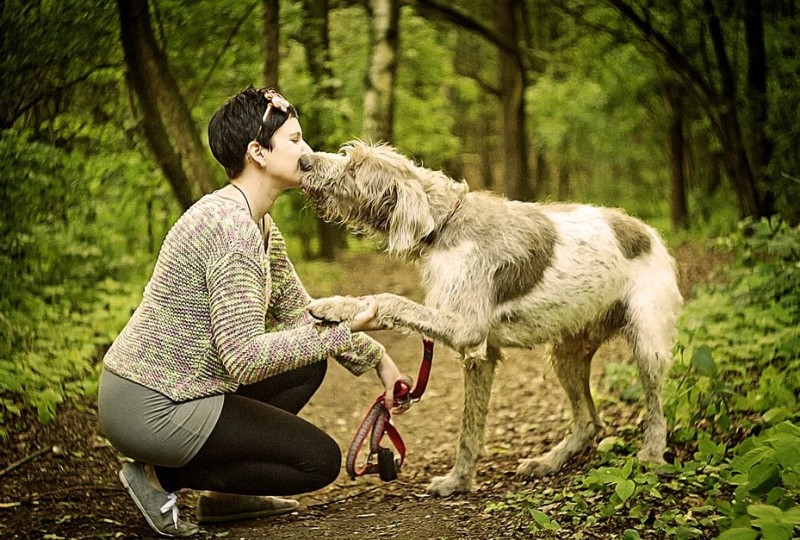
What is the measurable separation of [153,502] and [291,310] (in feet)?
3.68

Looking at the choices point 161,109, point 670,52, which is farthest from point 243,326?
point 670,52

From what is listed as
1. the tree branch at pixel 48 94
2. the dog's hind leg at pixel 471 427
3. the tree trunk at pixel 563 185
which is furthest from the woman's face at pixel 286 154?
the tree trunk at pixel 563 185

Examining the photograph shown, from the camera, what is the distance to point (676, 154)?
15.5 metres

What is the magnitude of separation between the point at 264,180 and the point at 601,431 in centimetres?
270

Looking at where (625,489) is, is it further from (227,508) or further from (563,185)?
(563,185)

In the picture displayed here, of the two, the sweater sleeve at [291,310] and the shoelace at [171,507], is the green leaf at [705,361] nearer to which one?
the sweater sleeve at [291,310]

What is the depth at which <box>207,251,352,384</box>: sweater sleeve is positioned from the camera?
140 inches

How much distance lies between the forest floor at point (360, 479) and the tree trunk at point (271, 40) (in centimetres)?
323

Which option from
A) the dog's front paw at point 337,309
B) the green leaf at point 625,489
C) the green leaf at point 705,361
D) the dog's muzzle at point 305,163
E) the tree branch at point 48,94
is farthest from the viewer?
the tree branch at point 48,94

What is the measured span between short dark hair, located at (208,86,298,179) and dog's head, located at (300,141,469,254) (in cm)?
32

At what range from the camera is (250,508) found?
428 centimetres

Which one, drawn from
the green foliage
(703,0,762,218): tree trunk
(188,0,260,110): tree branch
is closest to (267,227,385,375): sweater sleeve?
the green foliage

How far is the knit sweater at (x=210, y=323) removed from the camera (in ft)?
11.7

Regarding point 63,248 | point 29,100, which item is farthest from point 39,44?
point 63,248
